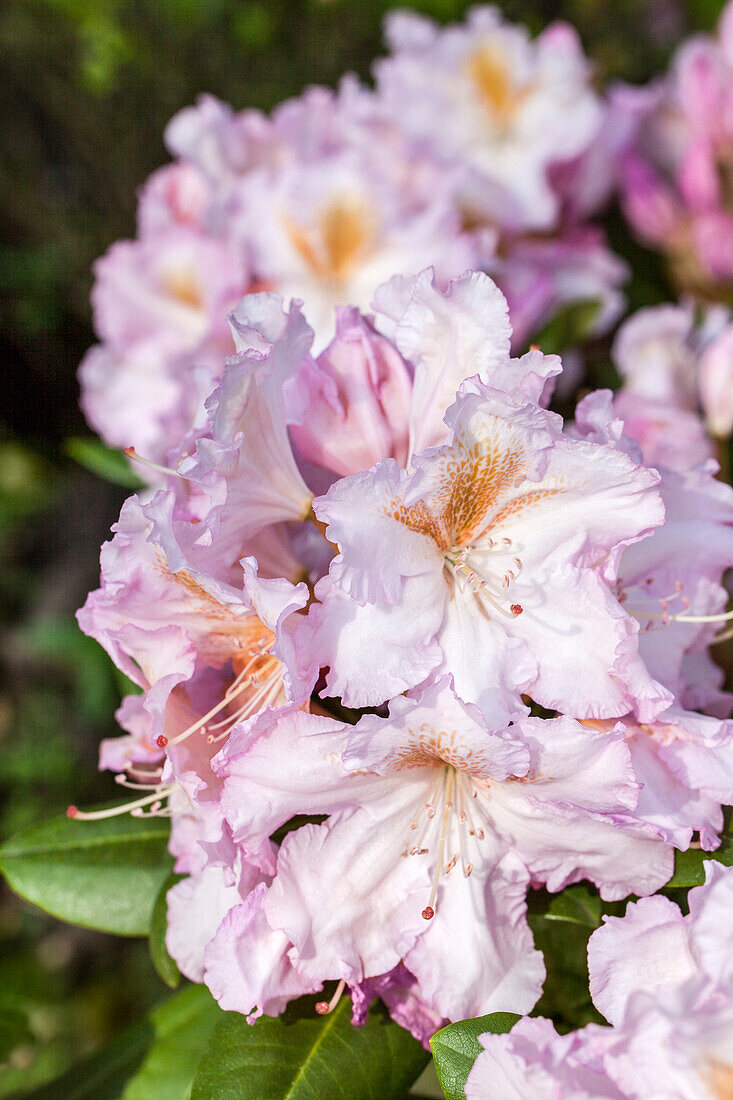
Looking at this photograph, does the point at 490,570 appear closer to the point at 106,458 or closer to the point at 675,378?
→ the point at 675,378

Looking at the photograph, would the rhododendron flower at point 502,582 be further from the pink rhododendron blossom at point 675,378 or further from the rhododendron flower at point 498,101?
the rhododendron flower at point 498,101

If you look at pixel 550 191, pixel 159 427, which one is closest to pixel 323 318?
pixel 159 427

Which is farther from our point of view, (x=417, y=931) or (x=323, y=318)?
(x=323, y=318)

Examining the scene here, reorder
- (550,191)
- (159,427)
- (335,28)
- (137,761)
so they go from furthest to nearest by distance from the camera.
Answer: (335,28), (550,191), (159,427), (137,761)

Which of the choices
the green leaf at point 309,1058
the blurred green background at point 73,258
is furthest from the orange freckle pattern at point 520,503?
the blurred green background at point 73,258

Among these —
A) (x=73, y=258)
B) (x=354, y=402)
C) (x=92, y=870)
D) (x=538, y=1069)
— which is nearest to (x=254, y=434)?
(x=354, y=402)

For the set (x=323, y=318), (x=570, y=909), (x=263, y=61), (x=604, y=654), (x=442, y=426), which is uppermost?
(x=263, y=61)

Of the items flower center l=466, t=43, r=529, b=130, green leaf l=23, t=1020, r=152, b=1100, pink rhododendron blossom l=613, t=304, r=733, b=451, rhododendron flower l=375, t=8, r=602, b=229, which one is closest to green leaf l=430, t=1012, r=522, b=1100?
green leaf l=23, t=1020, r=152, b=1100

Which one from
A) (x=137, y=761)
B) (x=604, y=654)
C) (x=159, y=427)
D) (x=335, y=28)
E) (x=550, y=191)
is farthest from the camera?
(x=335, y=28)

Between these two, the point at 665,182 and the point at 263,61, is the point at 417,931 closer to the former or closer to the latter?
the point at 665,182
